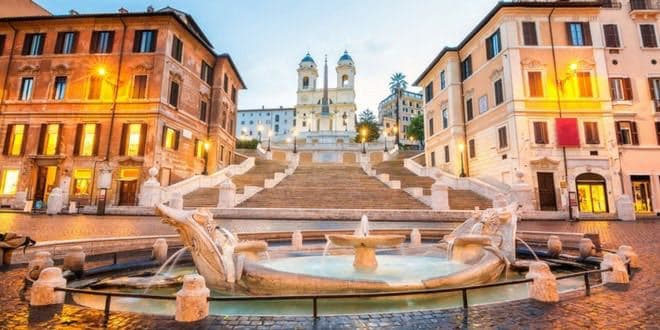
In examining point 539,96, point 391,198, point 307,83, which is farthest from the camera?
point 307,83

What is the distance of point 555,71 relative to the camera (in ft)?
78.2

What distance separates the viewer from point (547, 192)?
73.6ft

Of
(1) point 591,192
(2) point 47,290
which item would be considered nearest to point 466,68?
(1) point 591,192

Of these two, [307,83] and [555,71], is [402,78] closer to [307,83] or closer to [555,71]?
[307,83]

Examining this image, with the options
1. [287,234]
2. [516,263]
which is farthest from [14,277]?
[516,263]

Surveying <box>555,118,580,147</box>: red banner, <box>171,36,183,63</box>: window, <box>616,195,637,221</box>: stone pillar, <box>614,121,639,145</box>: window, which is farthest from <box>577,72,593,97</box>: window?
<box>171,36,183,63</box>: window

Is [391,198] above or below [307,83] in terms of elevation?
below

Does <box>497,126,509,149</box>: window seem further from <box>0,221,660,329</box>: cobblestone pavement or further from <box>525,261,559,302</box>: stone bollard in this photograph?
<box>525,261,559,302</box>: stone bollard

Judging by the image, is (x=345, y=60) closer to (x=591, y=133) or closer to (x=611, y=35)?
(x=611, y=35)

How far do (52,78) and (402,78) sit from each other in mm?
81430

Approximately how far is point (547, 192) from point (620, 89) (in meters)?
10.4

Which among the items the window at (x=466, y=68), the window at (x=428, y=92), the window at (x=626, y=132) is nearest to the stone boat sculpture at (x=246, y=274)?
the window at (x=626, y=132)

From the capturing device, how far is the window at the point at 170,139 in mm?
25659

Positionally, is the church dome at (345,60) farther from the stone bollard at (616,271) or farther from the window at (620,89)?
the stone bollard at (616,271)
